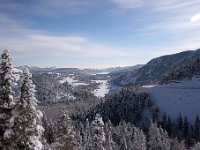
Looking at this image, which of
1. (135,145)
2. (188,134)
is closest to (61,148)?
(135,145)

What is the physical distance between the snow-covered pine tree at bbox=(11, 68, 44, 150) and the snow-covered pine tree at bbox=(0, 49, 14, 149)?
74 cm

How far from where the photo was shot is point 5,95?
21844 mm

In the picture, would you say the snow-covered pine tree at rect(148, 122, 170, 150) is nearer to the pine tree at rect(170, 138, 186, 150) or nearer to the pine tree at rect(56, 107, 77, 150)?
the pine tree at rect(170, 138, 186, 150)

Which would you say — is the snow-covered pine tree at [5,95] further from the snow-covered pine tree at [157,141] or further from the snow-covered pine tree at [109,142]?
the snow-covered pine tree at [157,141]

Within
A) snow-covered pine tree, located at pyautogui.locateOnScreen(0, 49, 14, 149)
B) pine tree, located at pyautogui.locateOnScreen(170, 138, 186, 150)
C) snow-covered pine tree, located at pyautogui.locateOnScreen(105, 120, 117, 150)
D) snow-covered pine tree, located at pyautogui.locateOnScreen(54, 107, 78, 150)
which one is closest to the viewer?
snow-covered pine tree, located at pyautogui.locateOnScreen(0, 49, 14, 149)

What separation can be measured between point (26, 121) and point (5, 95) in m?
2.39

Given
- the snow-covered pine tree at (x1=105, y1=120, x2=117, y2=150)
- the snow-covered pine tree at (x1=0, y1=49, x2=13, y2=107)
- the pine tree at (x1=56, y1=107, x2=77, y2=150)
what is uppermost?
the snow-covered pine tree at (x1=0, y1=49, x2=13, y2=107)

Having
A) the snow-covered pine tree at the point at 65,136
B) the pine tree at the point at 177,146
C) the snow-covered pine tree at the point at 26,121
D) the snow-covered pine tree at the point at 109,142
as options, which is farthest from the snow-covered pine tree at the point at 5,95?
the pine tree at the point at 177,146

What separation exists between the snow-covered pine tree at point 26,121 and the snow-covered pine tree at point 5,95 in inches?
29.0

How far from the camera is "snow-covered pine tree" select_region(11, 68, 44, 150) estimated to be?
21016mm

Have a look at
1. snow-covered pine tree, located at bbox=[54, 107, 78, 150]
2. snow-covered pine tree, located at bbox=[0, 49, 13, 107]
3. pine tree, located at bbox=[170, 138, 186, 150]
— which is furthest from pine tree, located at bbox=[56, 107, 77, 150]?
pine tree, located at bbox=[170, 138, 186, 150]

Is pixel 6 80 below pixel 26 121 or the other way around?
the other way around

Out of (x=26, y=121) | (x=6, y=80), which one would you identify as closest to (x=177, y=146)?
(x=26, y=121)

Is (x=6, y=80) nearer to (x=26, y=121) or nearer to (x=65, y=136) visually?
(x=26, y=121)
